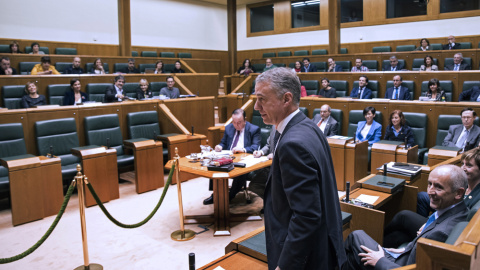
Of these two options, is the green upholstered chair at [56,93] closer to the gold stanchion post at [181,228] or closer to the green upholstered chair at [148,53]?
the gold stanchion post at [181,228]

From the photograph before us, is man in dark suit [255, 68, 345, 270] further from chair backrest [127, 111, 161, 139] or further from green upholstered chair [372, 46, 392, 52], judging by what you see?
green upholstered chair [372, 46, 392, 52]

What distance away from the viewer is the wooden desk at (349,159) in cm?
470

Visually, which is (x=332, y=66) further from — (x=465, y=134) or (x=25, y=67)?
(x=25, y=67)

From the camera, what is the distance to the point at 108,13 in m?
11.1

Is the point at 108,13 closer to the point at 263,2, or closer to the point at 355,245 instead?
the point at 263,2

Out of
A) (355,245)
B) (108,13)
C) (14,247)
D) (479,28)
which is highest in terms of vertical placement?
(108,13)

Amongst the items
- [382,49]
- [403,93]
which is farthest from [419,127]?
[382,49]

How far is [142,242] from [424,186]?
8.75 feet

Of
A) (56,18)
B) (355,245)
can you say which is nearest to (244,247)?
(355,245)

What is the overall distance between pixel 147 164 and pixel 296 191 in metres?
3.85

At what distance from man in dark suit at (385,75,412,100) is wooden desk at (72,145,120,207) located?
14.0 feet

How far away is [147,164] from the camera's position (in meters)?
4.97

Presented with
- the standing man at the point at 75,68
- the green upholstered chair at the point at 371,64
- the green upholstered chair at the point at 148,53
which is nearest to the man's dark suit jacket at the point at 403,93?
the green upholstered chair at the point at 371,64

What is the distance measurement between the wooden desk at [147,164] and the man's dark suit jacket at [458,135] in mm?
3538
